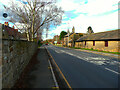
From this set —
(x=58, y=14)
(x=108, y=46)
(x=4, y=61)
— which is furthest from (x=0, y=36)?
(x=108, y=46)

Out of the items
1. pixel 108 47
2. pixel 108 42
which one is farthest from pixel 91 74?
pixel 108 42

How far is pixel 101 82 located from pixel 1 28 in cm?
590

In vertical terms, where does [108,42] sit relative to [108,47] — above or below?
above

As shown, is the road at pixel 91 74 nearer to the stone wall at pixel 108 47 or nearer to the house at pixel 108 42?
the stone wall at pixel 108 47

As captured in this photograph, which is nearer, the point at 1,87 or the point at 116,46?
the point at 1,87

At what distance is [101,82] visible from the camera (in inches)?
203

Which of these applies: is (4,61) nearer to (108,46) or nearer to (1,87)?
(1,87)

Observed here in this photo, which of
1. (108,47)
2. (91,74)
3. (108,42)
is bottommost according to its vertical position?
(91,74)

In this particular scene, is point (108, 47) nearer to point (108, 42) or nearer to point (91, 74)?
point (108, 42)

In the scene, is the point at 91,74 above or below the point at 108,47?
below

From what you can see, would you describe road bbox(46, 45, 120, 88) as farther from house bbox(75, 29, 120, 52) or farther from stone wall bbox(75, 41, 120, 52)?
house bbox(75, 29, 120, 52)

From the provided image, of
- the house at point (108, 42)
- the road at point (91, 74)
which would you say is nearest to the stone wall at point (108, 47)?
the house at point (108, 42)

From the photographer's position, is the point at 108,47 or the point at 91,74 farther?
the point at 108,47

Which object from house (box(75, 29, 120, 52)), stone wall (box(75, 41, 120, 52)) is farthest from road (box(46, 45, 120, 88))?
house (box(75, 29, 120, 52))
